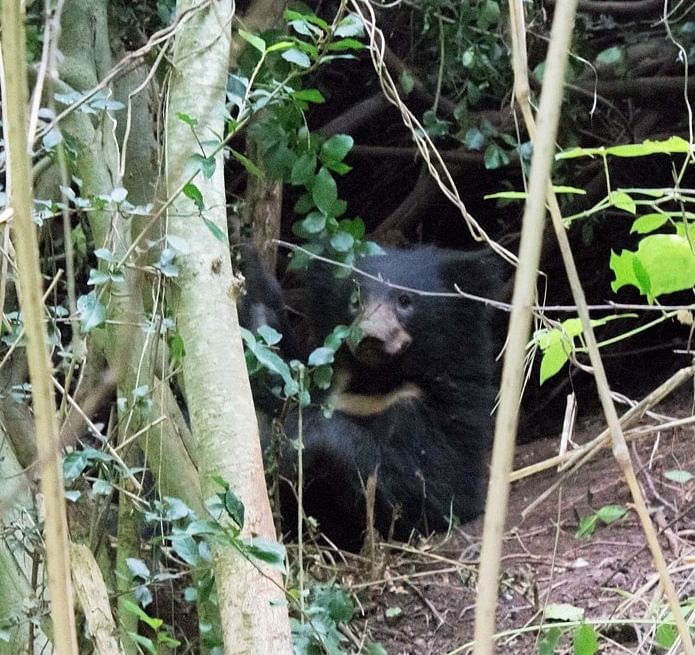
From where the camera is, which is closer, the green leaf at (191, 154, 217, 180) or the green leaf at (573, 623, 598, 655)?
the green leaf at (573, 623, 598, 655)

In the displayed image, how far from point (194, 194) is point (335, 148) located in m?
0.57

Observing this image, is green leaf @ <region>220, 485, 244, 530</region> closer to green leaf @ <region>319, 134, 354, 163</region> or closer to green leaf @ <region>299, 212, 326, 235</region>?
green leaf @ <region>299, 212, 326, 235</region>

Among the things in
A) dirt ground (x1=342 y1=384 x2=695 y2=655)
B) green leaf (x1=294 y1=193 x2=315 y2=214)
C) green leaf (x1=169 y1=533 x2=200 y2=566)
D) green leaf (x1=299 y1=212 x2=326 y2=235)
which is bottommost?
dirt ground (x1=342 y1=384 x2=695 y2=655)

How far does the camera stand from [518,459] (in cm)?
384

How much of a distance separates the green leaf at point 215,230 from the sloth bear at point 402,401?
1.48 metres

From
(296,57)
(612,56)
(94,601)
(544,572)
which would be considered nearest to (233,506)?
(94,601)

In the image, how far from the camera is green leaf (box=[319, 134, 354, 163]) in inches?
87.4

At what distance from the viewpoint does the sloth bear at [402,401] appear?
131 inches

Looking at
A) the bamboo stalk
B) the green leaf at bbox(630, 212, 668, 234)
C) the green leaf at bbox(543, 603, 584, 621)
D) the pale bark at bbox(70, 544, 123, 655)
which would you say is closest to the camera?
the bamboo stalk

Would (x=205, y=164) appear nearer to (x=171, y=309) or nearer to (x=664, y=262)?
(x=171, y=309)

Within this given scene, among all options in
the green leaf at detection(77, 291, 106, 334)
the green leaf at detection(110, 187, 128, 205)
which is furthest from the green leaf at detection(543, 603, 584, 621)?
the green leaf at detection(110, 187, 128, 205)

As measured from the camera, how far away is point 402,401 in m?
3.66

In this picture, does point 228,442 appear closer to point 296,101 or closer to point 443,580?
point 296,101

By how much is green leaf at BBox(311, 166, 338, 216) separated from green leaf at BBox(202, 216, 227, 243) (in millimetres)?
468
